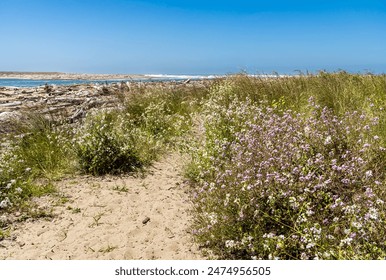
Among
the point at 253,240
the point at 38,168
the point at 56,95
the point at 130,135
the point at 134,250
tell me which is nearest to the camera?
the point at 253,240

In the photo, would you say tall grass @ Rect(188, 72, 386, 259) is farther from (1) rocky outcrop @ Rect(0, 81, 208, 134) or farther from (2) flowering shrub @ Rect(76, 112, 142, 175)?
(1) rocky outcrop @ Rect(0, 81, 208, 134)

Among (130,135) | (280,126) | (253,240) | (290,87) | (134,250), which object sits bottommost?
(134,250)

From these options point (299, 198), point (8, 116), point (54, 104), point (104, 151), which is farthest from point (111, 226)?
point (54, 104)

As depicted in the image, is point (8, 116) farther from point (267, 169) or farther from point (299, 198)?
point (299, 198)

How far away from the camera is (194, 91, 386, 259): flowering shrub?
10.5ft

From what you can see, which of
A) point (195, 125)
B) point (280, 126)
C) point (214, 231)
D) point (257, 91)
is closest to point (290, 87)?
point (257, 91)

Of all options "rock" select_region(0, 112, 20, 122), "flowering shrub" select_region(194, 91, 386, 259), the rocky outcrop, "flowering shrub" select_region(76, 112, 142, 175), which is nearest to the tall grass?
"flowering shrub" select_region(194, 91, 386, 259)

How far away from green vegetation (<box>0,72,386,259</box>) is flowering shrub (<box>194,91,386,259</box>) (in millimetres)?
15

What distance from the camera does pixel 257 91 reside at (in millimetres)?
10500

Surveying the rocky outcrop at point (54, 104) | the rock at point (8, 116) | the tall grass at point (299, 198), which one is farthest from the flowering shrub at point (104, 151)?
the rock at point (8, 116)

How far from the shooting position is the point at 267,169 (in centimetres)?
416

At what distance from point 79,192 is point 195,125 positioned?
213 inches

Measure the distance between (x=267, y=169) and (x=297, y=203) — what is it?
0.71m
